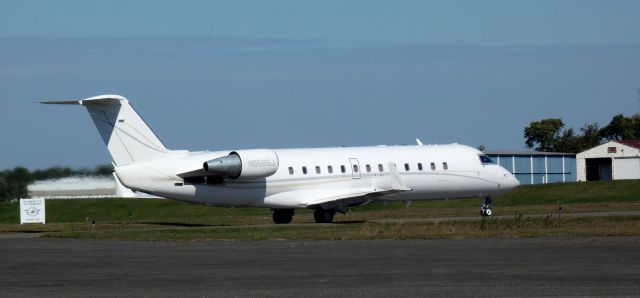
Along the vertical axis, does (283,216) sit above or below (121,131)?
below

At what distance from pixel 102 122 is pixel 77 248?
13.3 m

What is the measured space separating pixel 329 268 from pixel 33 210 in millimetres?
34859

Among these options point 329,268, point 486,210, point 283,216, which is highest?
point 486,210

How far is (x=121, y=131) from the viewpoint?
4441 centimetres

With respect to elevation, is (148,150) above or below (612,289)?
above

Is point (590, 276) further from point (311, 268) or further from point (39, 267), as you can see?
point (39, 267)

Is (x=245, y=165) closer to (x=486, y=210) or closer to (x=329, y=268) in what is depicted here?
(x=486, y=210)

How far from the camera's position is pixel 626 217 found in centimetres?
4128

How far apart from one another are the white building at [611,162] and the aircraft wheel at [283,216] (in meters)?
54.7

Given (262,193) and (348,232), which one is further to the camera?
(262,193)

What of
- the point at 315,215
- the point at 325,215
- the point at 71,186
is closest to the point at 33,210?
the point at 71,186

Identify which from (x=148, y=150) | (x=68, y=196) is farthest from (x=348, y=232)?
(x=68, y=196)

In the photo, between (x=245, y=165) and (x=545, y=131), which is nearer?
(x=245, y=165)

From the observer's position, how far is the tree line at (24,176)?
189 ft
